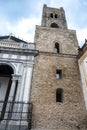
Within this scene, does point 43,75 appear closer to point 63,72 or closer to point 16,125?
point 63,72

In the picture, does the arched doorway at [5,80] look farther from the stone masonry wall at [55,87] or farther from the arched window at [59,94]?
the arched window at [59,94]

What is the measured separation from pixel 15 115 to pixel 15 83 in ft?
7.21

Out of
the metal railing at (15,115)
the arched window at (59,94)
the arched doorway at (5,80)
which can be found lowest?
the metal railing at (15,115)

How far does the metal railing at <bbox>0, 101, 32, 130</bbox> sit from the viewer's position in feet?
25.6

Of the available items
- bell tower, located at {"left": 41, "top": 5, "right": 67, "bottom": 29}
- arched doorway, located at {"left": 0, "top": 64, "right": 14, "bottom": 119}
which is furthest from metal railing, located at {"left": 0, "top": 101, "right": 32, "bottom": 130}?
bell tower, located at {"left": 41, "top": 5, "right": 67, "bottom": 29}

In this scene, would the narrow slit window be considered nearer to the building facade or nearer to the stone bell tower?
the stone bell tower

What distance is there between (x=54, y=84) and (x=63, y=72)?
1329 millimetres

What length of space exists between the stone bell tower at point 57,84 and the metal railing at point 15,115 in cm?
48

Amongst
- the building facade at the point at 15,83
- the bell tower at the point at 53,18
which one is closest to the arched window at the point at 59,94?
the building facade at the point at 15,83

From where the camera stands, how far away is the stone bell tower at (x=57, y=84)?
8.72 metres

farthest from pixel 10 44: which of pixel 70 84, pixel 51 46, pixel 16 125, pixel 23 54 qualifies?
pixel 16 125

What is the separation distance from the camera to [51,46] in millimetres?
13016

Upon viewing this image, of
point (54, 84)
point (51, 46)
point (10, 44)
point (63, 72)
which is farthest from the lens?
point (51, 46)

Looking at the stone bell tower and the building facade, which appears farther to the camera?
the stone bell tower
